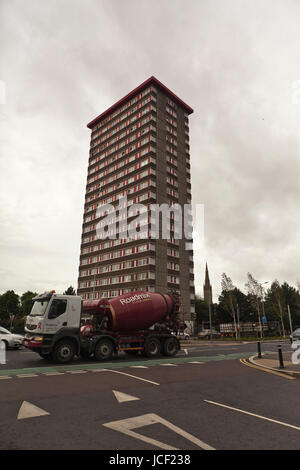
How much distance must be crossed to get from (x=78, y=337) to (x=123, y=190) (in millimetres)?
61139

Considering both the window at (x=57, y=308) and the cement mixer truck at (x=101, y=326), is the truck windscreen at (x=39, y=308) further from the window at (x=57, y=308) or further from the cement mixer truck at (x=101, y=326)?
the window at (x=57, y=308)

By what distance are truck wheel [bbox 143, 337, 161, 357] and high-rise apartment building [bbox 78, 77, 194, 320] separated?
42.1 meters

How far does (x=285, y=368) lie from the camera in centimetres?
1181

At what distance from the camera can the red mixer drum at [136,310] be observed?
15.2 metres

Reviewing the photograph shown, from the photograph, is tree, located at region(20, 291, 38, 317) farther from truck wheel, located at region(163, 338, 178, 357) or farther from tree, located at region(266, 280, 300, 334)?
truck wheel, located at region(163, 338, 178, 357)

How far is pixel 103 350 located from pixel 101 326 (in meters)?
1.26

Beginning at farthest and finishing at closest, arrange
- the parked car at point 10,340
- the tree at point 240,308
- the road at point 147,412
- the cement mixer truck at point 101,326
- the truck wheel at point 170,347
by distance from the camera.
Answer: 1. the tree at point 240,308
2. the parked car at point 10,340
3. the truck wheel at point 170,347
4. the cement mixer truck at point 101,326
5. the road at point 147,412

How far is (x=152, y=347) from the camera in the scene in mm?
16500

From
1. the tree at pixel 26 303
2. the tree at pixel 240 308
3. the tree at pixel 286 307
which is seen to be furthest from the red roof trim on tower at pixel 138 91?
the tree at pixel 26 303

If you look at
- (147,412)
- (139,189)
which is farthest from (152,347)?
(139,189)

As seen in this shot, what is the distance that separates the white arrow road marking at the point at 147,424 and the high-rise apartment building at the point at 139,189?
53.7 metres

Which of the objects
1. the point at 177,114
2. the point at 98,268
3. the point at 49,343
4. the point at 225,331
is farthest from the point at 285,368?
the point at 177,114

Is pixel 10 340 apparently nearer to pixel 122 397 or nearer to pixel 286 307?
pixel 122 397

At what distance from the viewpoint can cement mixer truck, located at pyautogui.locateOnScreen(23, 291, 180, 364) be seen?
13070 millimetres
